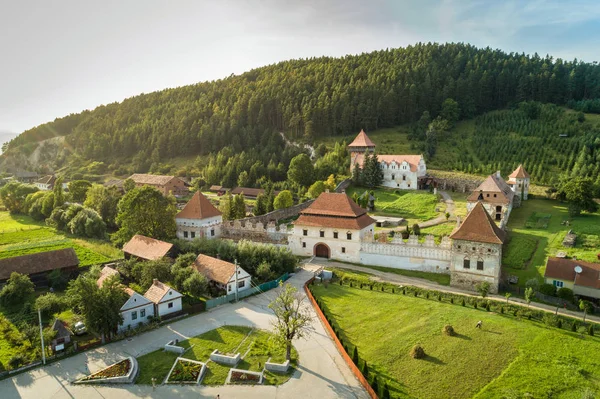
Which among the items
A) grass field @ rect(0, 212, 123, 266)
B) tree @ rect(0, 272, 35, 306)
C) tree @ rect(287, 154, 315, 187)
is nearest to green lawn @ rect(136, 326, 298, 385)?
tree @ rect(0, 272, 35, 306)

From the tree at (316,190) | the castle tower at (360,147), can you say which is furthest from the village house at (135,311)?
the castle tower at (360,147)

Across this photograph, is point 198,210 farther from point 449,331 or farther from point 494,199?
point 494,199

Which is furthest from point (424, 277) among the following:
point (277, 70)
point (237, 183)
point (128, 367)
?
point (277, 70)

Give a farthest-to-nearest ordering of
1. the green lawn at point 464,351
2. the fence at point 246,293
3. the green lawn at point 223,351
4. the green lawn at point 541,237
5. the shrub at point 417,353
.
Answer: the green lawn at point 541,237
the fence at point 246,293
the shrub at point 417,353
the green lawn at point 223,351
the green lawn at point 464,351

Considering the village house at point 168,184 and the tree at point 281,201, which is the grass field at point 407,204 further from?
the village house at point 168,184

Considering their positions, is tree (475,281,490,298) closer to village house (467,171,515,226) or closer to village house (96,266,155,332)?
village house (467,171,515,226)

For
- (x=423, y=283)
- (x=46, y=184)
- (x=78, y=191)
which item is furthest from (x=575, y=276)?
(x=46, y=184)
